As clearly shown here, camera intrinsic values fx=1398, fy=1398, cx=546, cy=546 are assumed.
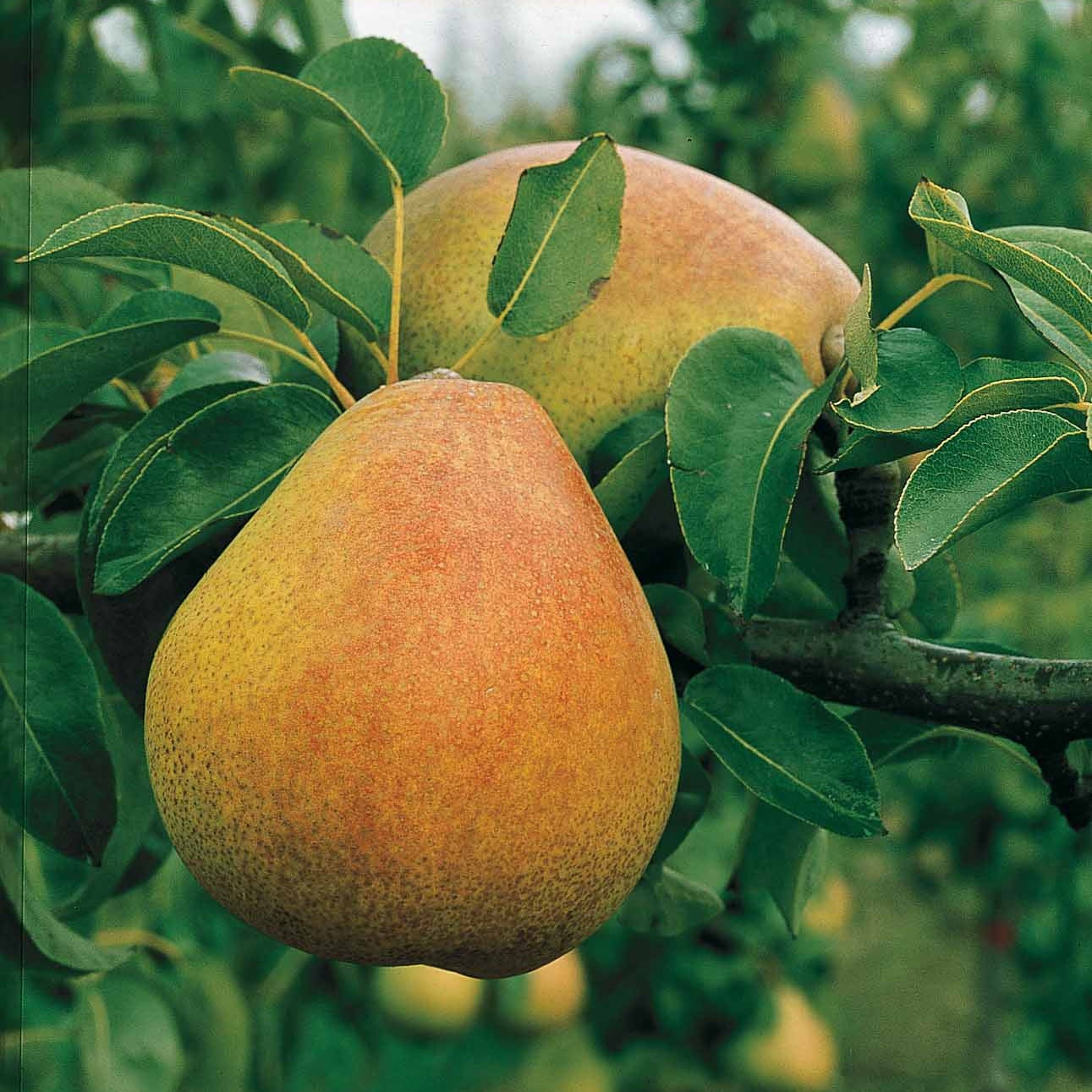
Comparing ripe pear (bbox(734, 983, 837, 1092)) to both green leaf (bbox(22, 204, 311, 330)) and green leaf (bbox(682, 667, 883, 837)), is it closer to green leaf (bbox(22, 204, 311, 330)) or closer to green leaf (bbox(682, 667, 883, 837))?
green leaf (bbox(682, 667, 883, 837))

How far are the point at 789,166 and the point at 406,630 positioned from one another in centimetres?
178

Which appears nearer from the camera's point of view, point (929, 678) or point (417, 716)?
point (417, 716)

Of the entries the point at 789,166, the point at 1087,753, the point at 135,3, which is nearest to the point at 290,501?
the point at 1087,753

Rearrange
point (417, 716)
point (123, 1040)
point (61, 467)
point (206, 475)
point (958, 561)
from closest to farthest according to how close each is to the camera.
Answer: point (417, 716), point (206, 475), point (61, 467), point (123, 1040), point (958, 561)

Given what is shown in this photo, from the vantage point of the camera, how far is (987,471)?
0.49 m

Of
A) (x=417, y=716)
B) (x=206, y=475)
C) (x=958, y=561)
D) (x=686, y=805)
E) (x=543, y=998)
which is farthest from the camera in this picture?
(x=958, y=561)

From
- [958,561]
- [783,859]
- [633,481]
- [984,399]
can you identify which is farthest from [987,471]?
[958,561]

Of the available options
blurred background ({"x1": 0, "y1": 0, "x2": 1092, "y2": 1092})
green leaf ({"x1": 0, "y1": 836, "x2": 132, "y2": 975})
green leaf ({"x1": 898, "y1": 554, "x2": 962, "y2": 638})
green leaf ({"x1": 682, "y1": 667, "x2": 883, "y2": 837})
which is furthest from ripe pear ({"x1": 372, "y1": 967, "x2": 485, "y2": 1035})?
green leaf ({"x1": 682, "y1": 667, "x2": 883, "y2": 837})

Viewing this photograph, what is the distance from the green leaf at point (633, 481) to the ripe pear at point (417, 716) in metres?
0.05

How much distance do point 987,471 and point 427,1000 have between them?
6.00 ft

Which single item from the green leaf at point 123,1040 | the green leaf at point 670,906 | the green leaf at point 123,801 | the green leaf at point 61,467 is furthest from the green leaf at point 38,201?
the green leaf at point 123,1040

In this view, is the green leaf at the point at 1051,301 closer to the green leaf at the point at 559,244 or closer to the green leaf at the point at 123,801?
the green leaf at the point at 559,244

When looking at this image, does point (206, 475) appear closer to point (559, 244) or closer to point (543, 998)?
point (559, 244)

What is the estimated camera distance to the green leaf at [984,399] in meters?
0.52
